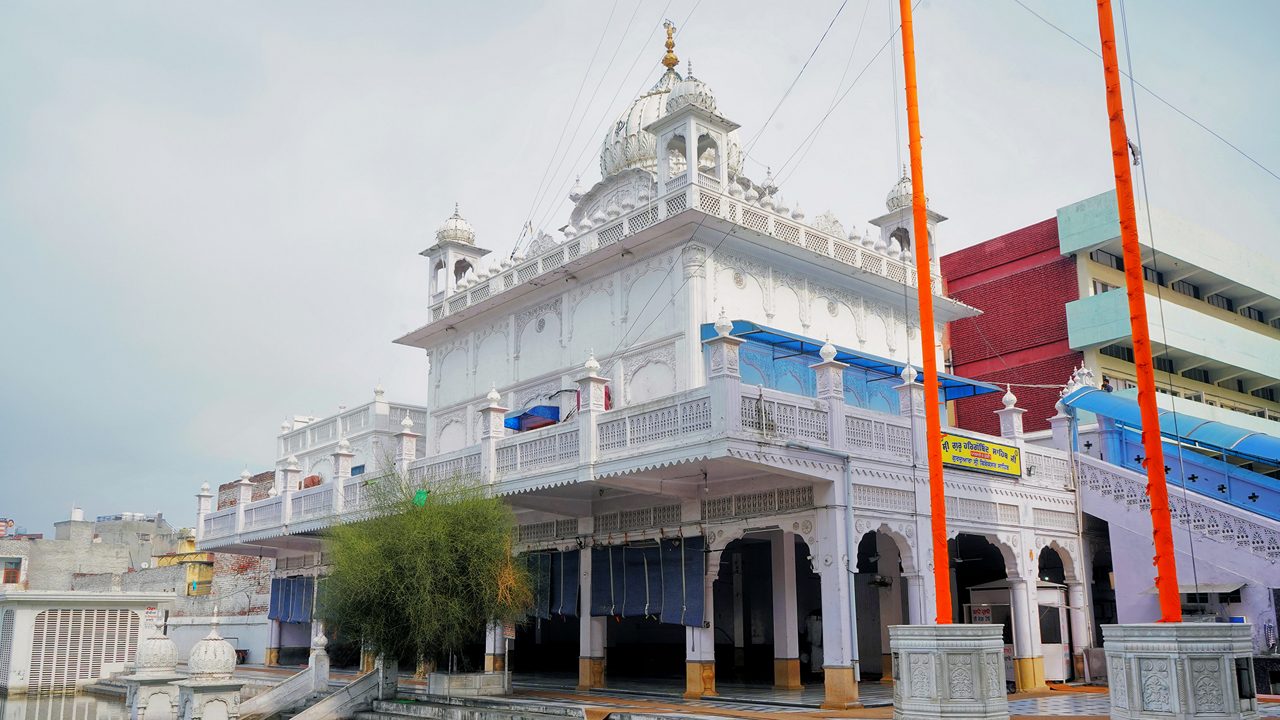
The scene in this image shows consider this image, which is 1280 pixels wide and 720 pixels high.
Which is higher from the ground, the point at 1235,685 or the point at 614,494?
the point at 614,494

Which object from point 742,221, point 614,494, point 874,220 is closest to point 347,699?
point 614,494

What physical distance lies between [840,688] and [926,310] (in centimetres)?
584

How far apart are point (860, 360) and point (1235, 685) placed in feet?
43.1

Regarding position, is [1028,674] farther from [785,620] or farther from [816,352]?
[816,352]

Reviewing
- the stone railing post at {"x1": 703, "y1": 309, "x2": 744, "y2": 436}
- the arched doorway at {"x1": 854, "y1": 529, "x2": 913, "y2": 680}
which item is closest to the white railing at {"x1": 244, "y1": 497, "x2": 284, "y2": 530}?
the arched doorway at {"x1": 854, "y1": 529, "x2": 913, "y2": 680}

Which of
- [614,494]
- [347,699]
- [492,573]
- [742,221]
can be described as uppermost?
[742,221]

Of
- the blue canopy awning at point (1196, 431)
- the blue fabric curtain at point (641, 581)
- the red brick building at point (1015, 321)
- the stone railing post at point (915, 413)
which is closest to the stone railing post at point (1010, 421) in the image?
the blue canopy awning at point (1196, 431)

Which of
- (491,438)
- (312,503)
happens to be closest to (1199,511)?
(491,438)

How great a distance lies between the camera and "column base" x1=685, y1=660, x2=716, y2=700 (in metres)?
16.8

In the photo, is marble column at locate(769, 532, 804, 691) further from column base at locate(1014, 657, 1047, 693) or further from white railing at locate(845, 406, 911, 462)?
column base at locate(1014, 657, 1047, 693)

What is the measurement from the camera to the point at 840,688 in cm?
1512

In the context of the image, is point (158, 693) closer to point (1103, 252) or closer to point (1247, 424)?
point (1103, 252)

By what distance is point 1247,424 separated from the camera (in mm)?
33469

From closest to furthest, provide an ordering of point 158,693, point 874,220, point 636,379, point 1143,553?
point 158,693
point 1143,553
point 636,379
point 874,220
